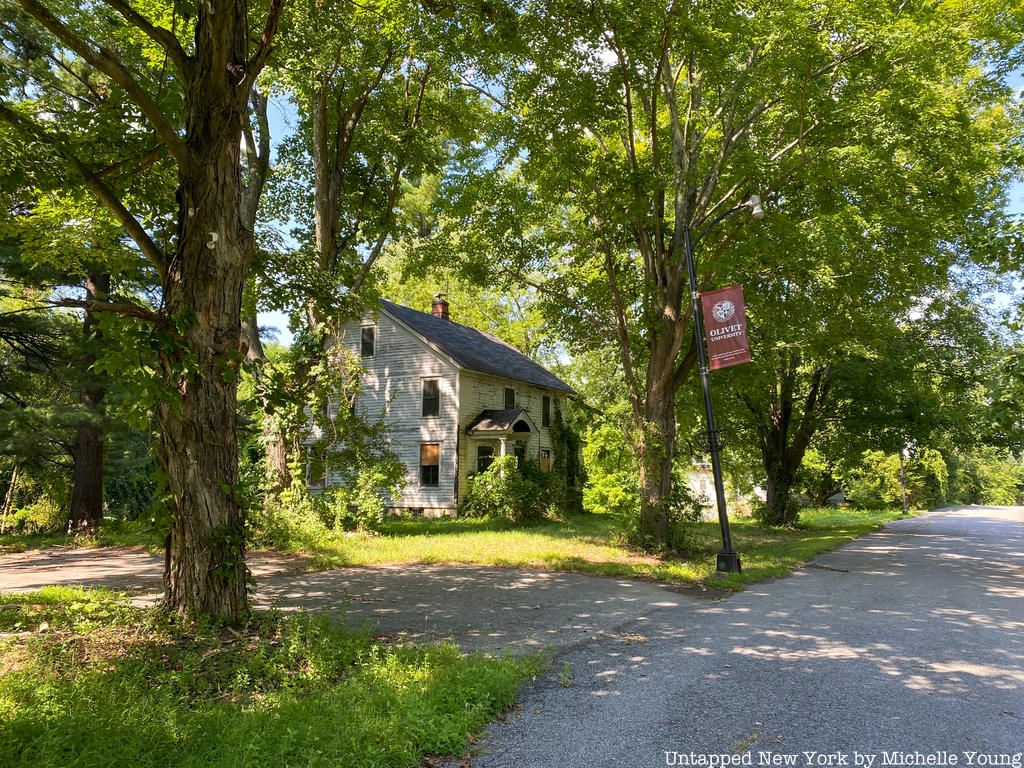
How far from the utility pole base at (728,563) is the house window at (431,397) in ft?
48.4

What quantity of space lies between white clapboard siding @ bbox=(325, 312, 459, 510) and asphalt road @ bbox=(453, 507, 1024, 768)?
1580 cm

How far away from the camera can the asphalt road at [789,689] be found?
3711mm

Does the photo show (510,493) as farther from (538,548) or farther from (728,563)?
(728,563)

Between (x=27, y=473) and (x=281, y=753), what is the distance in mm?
18867

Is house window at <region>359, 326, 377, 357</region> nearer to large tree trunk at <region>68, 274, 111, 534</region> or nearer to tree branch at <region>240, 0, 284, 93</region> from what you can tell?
large tree trunk at <region>68, 274, 111, 534</region>

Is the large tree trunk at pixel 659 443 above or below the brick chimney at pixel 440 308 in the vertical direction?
below

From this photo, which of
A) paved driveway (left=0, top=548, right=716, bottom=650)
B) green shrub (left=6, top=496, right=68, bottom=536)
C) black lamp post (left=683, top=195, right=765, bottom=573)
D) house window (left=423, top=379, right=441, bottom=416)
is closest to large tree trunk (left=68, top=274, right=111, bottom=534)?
green shrub (left=6, top=496, right=68, bottom=536)

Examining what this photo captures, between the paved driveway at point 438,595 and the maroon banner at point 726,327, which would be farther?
the maroon banner at point 726,327

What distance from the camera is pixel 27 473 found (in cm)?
1736

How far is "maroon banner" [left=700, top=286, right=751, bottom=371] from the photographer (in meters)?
10.4

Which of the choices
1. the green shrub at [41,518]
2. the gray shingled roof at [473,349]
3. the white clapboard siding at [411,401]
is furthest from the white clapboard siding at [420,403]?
the green shrub at [41,518]

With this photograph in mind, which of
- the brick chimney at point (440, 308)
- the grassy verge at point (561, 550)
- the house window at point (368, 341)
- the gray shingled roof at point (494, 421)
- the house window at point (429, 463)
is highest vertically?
the brick chimney at point (440, 308)

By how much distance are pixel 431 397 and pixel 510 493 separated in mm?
5693

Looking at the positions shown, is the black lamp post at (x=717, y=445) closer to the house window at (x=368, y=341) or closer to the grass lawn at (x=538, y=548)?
the grass lawn at (x=538, y=548)
